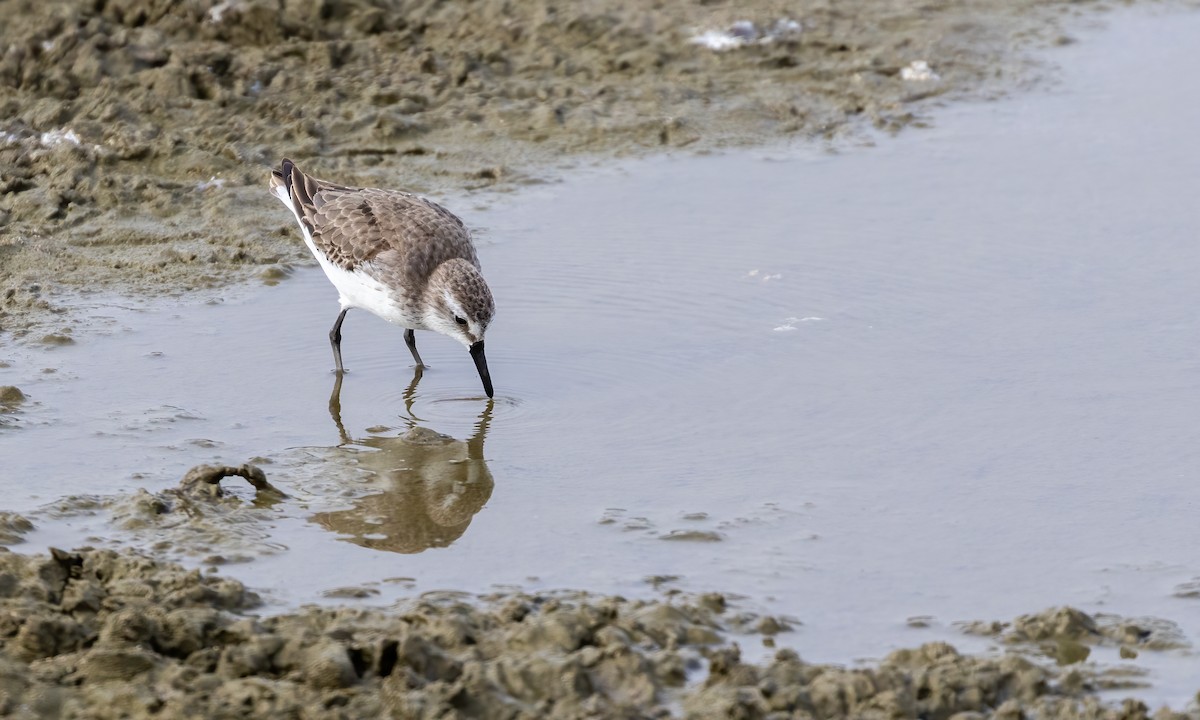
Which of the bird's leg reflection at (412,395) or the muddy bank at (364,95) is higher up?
the muddy bank at (364,95)

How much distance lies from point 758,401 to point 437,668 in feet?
10.5

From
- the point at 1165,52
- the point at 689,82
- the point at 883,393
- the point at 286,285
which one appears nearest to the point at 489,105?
the point at 689,82

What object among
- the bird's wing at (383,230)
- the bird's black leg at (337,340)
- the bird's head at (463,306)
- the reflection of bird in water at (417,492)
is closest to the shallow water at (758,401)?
the reflection of bird in water at (417,492)

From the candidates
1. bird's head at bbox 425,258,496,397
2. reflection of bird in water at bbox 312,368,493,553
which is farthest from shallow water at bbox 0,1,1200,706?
bird's head at bbox 425,258,496,397

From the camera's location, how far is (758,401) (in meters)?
8.05

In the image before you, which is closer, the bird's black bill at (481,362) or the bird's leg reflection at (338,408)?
the bird's leg reflection at (338,408)

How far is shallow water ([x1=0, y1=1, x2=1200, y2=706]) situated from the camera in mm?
6391

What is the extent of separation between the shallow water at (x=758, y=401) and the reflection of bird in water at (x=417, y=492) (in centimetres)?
2

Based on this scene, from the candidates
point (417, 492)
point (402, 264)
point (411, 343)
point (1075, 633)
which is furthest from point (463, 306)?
point (1075, 633)

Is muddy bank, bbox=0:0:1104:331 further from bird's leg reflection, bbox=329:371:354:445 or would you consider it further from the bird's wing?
bird's leg reflection, bbox=329:371:354:445

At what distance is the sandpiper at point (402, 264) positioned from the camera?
8.24 metres

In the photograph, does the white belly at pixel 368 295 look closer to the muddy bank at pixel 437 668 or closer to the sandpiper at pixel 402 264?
the sandpiper at pixel 402 264

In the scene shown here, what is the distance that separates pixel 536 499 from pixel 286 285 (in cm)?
334

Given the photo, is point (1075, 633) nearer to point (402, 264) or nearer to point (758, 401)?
point (758, 401)
